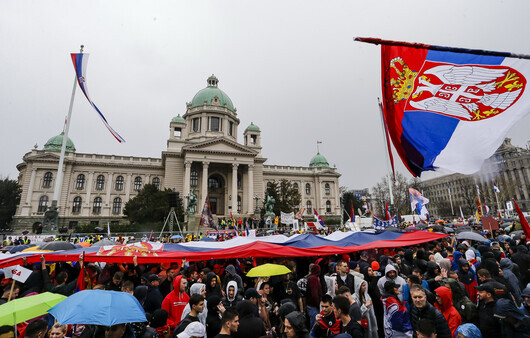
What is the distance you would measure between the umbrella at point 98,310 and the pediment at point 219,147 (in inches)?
1709

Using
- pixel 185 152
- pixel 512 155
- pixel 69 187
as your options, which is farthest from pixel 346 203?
pixel 512 155

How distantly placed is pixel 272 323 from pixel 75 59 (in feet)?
72.1

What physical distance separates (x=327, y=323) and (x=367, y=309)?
1070mm

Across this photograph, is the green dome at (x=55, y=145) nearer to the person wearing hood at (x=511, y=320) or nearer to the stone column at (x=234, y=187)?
the stone column at (x=234, y=187)

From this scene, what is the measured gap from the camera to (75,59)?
62.5 ft

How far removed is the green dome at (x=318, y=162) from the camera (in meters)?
64.8

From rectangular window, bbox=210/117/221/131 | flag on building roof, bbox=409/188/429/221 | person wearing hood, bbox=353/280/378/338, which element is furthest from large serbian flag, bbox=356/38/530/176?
rectangular window, bbox=210/117/221/131

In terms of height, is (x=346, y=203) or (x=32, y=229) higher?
(x=346, y=203)

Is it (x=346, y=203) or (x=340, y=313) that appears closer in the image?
(x=340, y=313)

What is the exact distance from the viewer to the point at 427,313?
145 inches

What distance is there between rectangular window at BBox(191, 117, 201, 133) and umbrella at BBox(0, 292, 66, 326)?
5190 centimetres

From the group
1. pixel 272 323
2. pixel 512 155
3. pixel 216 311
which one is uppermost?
pixel 512 155

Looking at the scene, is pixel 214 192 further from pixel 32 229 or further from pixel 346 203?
pixel 346 203

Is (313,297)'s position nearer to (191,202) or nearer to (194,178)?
(191,202)
